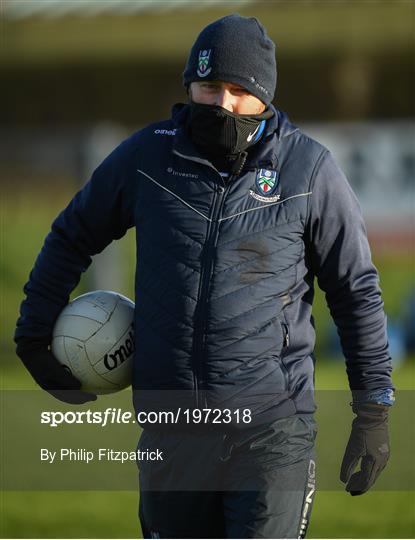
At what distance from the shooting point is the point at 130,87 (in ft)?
61.4

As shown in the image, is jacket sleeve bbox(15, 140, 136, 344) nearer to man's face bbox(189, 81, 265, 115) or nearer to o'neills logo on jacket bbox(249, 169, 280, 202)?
man's face bbox(189, 81, 265, 115)

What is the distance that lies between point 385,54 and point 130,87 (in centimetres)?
426

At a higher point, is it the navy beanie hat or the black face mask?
the navy beanie hat

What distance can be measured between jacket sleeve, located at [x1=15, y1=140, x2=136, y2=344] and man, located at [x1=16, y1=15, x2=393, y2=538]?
14mm

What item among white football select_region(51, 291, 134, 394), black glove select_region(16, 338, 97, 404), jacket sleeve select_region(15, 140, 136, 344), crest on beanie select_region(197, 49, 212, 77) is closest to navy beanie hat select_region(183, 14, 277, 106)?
crest on beanie select_region(197, 49, 212, 77)

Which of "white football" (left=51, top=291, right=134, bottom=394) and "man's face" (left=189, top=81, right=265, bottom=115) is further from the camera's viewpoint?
"white football" (left=51, top=291, right=134, bottom=394)

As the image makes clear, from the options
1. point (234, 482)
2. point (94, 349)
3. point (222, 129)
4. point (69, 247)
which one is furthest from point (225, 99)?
point (234, 482)

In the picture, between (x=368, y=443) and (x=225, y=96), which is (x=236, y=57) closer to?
(x=225, y=96)

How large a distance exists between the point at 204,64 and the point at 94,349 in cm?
110

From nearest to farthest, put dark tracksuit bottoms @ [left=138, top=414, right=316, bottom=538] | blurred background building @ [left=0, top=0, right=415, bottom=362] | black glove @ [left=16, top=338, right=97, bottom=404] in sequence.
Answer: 1. dark tracksuit bottoms @ [left=138, top=414, right=316, bottom=538]
2. black glove @ [left=16, top=338, right=97, bottom=404]
3. blurred background building @ [left=0, top=0, right=415, bottom=362]

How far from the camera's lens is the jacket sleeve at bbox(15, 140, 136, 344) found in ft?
12.8

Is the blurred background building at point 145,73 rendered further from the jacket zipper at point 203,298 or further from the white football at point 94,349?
the jacket zipper at point 203,298

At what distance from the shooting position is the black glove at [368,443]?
12.3ft

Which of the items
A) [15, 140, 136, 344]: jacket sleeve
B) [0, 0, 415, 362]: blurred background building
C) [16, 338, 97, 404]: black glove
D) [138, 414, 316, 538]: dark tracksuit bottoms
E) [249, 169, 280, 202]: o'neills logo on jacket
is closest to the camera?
[138, 414, 316, 538]: dark tracksuit bottoms
